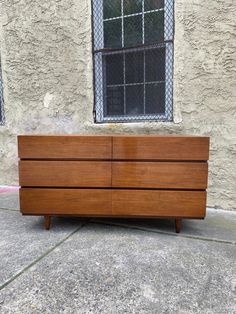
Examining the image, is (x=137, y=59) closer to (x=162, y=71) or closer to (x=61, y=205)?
(x=162, y=71)

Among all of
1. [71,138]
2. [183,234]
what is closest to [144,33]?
[71,138]

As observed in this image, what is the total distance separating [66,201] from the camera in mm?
2537

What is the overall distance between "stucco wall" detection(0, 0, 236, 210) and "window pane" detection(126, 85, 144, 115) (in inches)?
10.9

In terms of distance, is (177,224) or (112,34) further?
(112,34)

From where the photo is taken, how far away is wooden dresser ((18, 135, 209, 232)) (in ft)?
7.88

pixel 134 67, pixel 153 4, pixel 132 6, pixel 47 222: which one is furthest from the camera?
pixel 134 67

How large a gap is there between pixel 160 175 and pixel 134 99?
144cm

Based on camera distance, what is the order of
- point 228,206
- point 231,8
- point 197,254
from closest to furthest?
point 197,254, point 231,8, point 228,206

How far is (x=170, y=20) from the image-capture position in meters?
3.16

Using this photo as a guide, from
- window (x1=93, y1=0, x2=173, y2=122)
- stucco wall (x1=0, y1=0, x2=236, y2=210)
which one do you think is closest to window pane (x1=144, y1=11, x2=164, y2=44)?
window (x1=93, y1=0, x2=173, y2=122)

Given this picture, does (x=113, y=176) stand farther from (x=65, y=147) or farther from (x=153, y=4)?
(x=153, y=4)

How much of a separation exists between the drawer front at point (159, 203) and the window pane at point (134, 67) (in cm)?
166

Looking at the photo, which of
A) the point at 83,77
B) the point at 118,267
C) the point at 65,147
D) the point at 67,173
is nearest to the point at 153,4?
the point at 83,77

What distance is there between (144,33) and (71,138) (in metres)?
1.80
